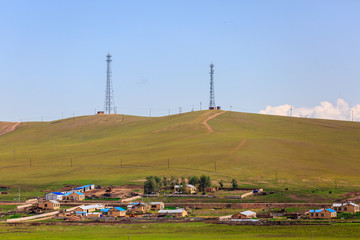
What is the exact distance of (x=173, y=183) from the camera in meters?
113

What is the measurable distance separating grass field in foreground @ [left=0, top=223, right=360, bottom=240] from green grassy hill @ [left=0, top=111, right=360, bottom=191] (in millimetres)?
47553

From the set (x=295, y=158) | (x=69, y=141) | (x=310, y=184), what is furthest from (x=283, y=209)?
(x=69, y=141)

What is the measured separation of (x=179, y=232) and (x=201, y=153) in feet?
256

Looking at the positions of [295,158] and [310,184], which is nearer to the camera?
[310,184]

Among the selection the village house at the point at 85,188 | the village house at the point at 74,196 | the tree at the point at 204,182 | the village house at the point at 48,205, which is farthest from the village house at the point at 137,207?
the village house at the point at 85,188

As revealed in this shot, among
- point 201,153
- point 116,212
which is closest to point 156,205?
point 116,212

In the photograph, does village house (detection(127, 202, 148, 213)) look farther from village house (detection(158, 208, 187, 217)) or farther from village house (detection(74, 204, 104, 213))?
village house (detection(158, 208, 187, 217))

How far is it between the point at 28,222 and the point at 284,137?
98.0 metres

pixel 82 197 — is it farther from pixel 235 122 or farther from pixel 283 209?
pixel 235 122

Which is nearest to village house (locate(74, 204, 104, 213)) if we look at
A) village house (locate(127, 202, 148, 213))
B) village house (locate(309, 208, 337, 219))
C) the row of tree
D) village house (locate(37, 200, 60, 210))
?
village house (locate(127, 202, 148, 213))

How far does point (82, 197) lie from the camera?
103 metres

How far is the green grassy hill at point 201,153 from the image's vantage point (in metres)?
125

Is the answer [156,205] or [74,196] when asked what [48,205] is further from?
[156,205]

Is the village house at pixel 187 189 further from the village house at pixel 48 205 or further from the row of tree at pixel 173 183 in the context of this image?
the village house at pixel 48 205
